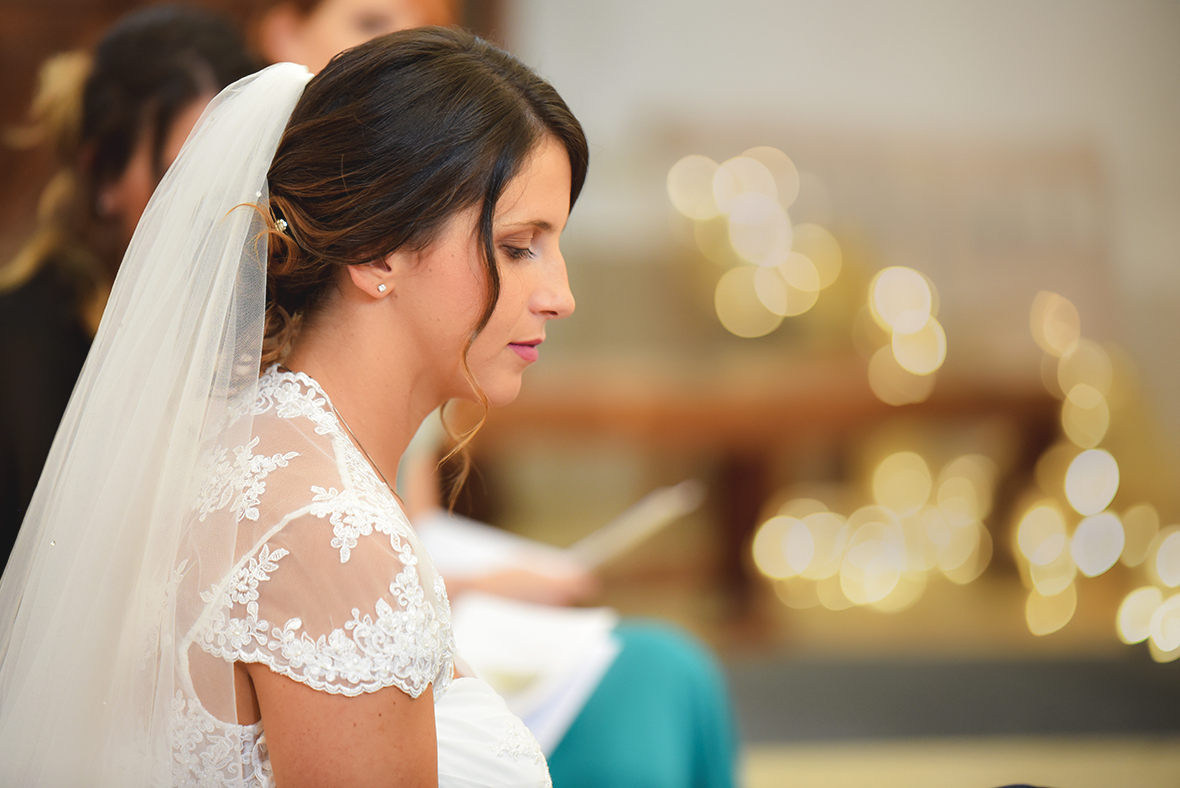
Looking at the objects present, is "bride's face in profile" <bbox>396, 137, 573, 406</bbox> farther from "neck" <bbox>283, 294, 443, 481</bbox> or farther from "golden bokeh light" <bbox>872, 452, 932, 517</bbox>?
"golden bokeh light" <bbox>872, 452, 932, 517</bbox>

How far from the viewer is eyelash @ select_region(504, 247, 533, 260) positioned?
35.4 inches

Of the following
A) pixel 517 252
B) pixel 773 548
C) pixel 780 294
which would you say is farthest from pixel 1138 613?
pixel 517 252

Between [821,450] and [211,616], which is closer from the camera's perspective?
[211,616]

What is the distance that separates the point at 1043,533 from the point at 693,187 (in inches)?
72.8

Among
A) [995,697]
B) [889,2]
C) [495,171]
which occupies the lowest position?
[995,697]

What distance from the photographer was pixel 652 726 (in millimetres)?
1405

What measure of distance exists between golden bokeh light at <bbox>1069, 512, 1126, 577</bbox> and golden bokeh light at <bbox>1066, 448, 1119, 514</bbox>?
5 cm

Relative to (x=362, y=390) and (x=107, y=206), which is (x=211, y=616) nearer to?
(x=362, y=390)

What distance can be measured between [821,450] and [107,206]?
2.46 meters

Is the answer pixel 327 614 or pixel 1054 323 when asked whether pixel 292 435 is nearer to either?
pixel 327 614

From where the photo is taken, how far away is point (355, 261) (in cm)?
87

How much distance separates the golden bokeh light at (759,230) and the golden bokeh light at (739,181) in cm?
2

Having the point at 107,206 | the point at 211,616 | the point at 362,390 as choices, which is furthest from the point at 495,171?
the point at 107,206

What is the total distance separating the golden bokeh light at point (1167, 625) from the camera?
10.1 ft
